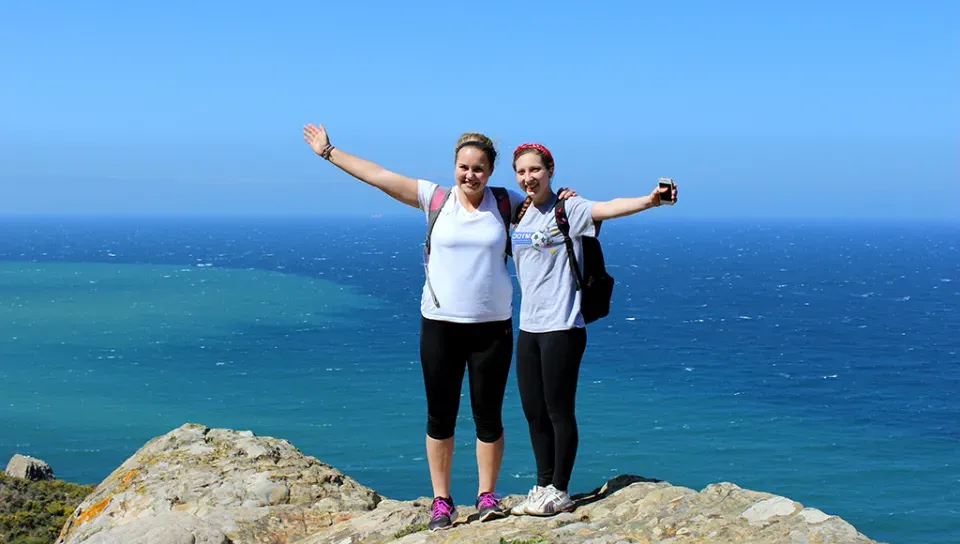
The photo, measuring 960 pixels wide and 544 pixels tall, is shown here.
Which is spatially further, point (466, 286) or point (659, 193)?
point (466, 286)

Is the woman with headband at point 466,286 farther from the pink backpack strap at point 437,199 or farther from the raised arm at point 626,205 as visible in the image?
the raised arm at point 626,205

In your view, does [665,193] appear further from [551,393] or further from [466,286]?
[551,393]

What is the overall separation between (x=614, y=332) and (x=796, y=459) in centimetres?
3610

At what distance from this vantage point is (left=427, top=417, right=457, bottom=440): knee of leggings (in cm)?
748

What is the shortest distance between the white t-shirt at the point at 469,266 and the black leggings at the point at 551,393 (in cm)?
39

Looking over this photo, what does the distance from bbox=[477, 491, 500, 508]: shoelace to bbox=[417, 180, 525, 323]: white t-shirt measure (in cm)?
147

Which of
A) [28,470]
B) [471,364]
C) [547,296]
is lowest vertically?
[28,470]

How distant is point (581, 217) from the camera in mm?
6961

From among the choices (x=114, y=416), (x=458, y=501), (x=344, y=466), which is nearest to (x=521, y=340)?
(x=458, y=501)

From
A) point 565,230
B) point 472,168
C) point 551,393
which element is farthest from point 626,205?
point 551,393

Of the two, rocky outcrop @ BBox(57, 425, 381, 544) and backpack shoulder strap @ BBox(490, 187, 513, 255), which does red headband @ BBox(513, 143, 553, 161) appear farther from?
rocky outcrop @ BBox(57, 425, 381, 544)

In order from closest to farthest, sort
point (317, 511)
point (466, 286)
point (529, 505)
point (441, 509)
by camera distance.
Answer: point (466, 286), point (529, 505), point (441, 509), point (317, 511)

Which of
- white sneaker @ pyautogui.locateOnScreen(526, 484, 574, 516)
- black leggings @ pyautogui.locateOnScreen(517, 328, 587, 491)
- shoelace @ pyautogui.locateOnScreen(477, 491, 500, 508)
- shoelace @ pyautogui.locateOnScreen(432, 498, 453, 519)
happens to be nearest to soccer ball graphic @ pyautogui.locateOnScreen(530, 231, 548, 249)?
black leggings @ pyautogui.locateOnScreen(517, 328, 587, 491)

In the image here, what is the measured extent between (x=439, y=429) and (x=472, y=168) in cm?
205
